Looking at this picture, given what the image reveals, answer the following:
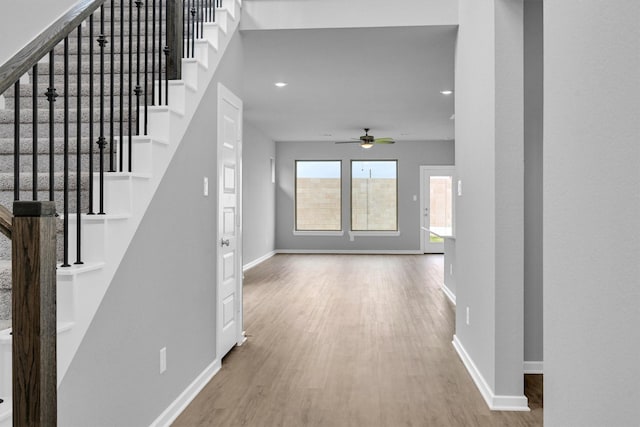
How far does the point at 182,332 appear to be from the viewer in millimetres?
2998

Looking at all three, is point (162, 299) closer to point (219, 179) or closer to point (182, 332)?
point (182, 332)

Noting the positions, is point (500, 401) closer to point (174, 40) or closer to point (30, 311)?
point (30, 311)

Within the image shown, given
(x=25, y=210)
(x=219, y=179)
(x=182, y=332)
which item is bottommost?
(x=182, y=332)

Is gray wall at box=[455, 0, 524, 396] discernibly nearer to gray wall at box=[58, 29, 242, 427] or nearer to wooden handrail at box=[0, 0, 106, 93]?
gray wall at box=[58, 29, 242, 427]

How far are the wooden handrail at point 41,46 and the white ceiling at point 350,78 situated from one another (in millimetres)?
2554

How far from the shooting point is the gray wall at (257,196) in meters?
9.32

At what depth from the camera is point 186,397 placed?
3.00 m

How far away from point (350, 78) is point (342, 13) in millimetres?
1872

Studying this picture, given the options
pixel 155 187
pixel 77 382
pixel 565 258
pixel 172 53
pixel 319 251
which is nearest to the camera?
pixel 565 258

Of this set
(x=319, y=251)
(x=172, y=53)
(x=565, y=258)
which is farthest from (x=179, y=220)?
(x=319, y=251)

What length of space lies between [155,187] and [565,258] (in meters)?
1.88

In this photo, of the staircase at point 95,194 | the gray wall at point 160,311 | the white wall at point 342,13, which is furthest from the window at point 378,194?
the staircase at point 95,194

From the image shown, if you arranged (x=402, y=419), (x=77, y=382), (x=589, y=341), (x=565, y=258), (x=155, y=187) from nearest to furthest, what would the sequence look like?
(x=589, y=341) < (x=565, y=258) < (x=77, y=382) < (x=155, y=187) < (x=402, y=419)

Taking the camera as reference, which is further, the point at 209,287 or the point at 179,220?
the point at 209,287
